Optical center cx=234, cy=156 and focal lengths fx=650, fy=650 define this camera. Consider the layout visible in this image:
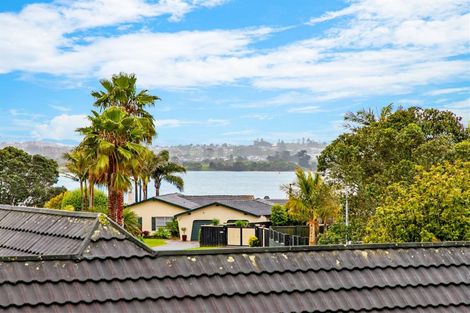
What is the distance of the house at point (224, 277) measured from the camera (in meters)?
7.80

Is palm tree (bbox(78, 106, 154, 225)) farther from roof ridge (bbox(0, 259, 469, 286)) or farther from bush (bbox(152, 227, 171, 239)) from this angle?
roof ridge (bbox(0, 259, 469, 286))

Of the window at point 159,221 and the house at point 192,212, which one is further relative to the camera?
the window at point 159,221

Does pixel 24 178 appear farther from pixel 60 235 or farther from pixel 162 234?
pixel 60 235

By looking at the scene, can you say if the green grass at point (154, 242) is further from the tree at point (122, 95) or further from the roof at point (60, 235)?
the roof at point (60, 235)

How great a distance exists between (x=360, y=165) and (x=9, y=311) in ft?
117

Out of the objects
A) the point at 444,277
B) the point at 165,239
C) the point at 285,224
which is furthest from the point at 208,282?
the point at 165,239

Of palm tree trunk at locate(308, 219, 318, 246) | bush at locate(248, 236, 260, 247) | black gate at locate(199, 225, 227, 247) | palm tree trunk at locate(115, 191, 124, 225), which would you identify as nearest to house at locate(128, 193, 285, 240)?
black gate at locate(199, 225, 227, 247)

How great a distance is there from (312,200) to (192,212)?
52.9ft

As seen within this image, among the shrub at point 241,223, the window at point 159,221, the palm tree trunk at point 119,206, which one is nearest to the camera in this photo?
the palm tree trunk at point 119,206

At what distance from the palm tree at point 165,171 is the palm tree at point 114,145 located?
2020 inches

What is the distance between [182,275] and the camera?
329 inches

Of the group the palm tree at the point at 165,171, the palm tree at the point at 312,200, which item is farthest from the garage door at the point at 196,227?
the palm tree at the point at 165,171

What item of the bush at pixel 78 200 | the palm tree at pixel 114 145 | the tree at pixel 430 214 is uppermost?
the palm tree at pixel 114 145

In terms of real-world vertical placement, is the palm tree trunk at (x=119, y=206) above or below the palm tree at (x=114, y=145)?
below
